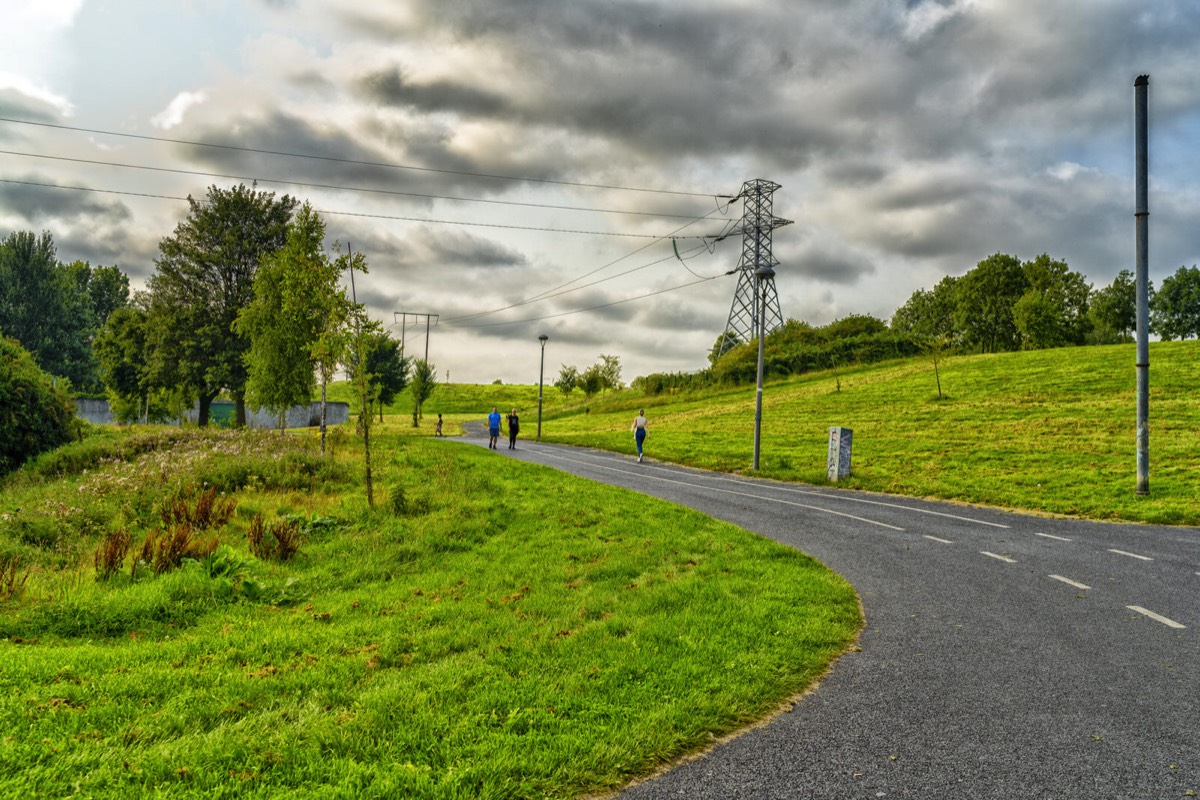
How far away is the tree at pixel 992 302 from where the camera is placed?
250 ft

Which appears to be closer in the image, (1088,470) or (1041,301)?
(1088,470)

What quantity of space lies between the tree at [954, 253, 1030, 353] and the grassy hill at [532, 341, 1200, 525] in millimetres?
34034

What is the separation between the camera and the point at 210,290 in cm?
3662

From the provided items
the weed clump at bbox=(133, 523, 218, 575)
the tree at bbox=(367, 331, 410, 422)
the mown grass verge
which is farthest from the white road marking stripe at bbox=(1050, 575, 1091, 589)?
the tree at bbox=(367, 331, 410, 422)

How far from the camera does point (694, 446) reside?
29.6 metres

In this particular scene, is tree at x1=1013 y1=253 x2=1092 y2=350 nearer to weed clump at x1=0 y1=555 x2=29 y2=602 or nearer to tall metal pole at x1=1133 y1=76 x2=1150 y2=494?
tall metal pole at x1=1133 y1=76 x2=1150 y2=494

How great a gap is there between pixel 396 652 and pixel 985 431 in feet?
86.7

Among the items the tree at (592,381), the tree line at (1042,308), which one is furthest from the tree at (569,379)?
the tree line at (1042,308)

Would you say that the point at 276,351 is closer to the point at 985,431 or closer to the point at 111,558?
the point at 111,558

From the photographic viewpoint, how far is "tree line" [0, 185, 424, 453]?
1367 centimetres

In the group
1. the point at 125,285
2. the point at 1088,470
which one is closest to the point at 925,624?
the point at 1088,470

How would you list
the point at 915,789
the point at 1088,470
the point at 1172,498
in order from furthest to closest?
the point at 1088,470, the point at 1172,498, the point at 915,789

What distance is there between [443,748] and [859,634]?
4.24 m

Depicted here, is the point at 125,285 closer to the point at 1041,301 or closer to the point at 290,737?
the point at 290,737
